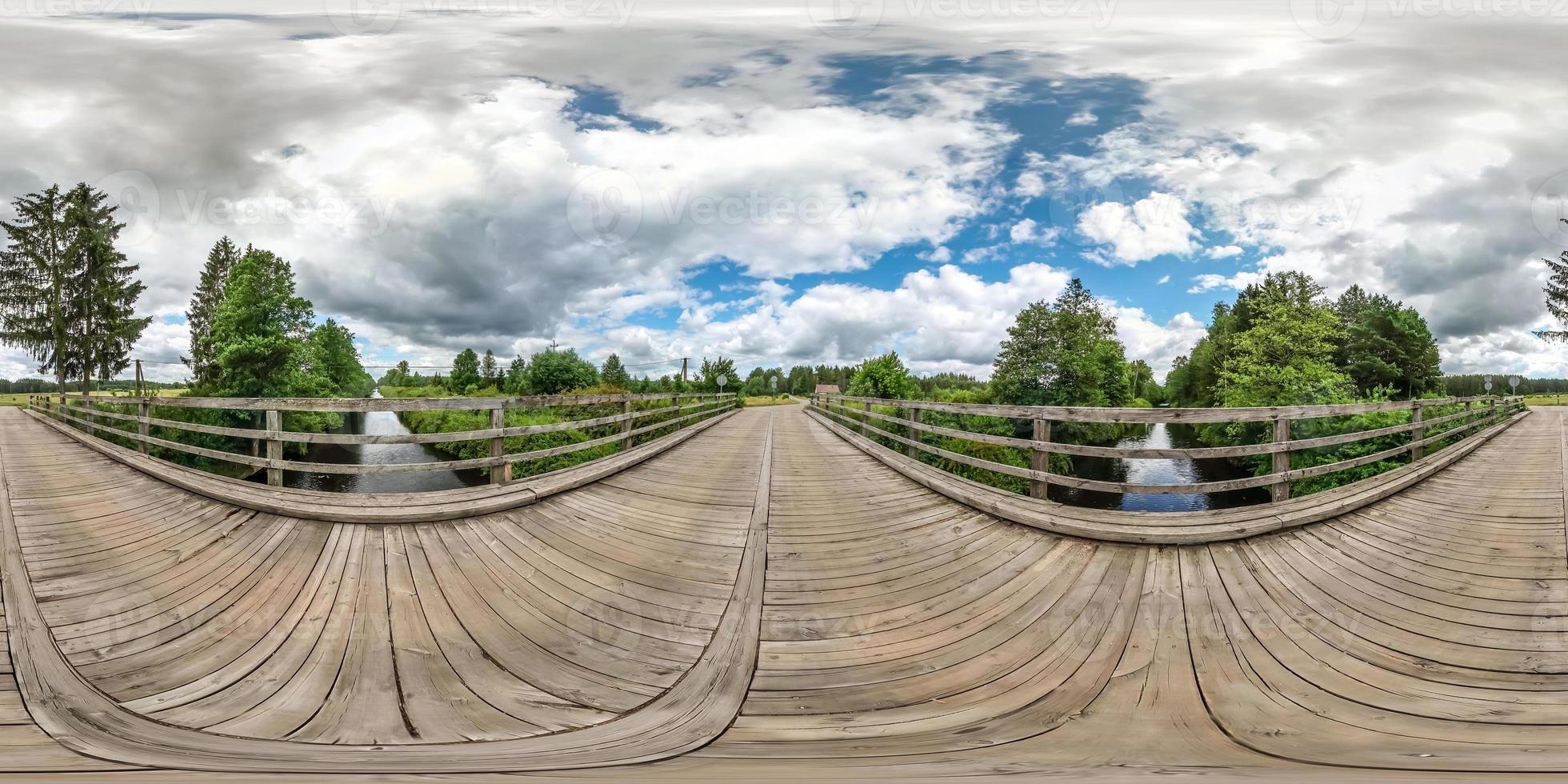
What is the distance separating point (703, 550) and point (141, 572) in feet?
11.3

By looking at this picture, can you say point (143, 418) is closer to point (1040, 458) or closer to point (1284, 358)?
point (1040, 458)

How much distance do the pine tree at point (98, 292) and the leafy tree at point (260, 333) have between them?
6.79 m

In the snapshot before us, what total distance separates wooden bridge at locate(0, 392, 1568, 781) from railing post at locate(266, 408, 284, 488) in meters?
0.28

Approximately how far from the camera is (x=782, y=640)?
2.66 m

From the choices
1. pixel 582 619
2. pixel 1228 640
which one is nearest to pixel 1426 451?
pixel 1228 640

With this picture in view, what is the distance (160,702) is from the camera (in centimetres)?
225

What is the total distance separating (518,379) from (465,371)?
19.4 metres

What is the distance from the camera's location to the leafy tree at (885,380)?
34250 mm

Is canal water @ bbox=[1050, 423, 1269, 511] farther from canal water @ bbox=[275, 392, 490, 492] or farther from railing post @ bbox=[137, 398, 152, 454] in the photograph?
canal water @ bbox=[275, 392, 490, 492]

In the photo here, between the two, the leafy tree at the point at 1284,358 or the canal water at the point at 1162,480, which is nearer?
the canal water at the point at 1162,480

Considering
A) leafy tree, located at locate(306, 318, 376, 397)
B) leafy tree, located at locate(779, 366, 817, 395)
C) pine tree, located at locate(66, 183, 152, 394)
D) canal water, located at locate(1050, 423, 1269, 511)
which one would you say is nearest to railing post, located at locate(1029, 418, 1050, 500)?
canal water, located at locate(1050, 423, 1269, 511)

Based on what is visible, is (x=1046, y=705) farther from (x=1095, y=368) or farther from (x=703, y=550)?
(x=1095, y=368)

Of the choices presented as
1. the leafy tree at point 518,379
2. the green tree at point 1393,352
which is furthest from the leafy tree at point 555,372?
the green tree at point 1393,352

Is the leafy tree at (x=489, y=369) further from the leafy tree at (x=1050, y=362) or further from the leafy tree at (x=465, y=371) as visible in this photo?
the leafy tree at (x=1050, y=362)
